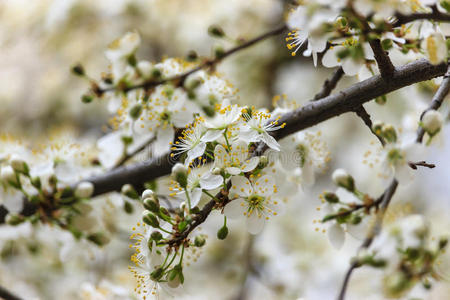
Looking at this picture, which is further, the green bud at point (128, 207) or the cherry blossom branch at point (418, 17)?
the green bud at point (128, 207)

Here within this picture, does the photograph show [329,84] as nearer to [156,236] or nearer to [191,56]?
[191,56]

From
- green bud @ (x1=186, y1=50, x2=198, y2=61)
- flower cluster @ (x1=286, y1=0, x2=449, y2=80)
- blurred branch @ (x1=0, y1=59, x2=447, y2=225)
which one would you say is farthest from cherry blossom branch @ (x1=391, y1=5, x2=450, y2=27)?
green bud @ (x1=186, y1=50, x2=198, y2=61)

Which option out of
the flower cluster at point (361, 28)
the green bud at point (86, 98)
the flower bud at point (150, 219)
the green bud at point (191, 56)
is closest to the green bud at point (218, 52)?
the green bud at point (191, 56)

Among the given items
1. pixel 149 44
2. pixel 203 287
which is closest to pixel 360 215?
pixel 203 287

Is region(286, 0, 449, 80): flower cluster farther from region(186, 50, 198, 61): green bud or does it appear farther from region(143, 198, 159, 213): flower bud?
region(143, 198, 159, 213): flower bud

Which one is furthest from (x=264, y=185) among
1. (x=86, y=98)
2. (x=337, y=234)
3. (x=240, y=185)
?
(x=86, y=98)

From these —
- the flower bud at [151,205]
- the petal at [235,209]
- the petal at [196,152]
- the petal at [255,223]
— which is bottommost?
the petal at [255,223]

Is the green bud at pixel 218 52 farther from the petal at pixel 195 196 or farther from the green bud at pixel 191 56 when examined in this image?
the petal at pixel 195 196

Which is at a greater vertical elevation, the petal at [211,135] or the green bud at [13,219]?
the petal at [211,135]
